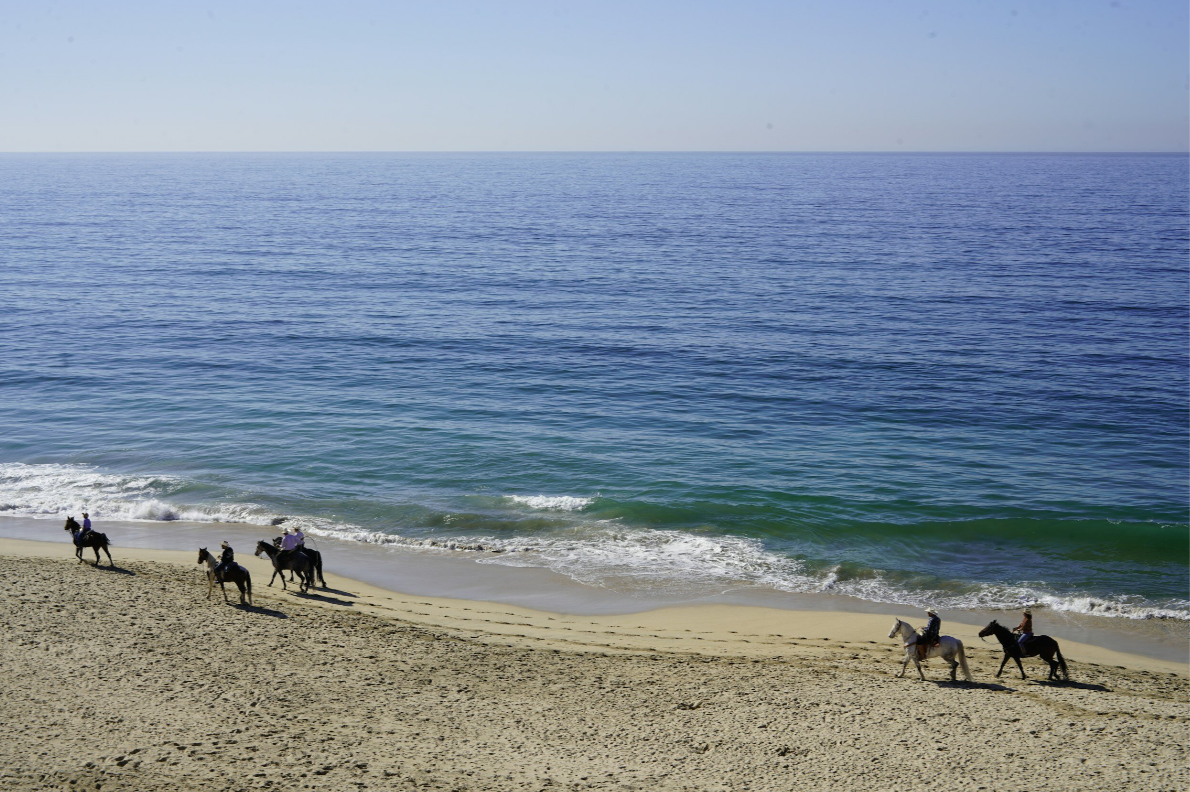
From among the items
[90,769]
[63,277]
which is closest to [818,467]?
[90,769]

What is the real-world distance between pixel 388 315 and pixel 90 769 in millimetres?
42881

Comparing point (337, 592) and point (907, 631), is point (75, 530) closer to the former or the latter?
point (337, 592)

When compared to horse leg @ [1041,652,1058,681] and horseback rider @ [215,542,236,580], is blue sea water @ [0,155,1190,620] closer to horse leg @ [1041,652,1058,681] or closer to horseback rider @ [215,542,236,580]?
horse leg @ [1041,652,1058,681]

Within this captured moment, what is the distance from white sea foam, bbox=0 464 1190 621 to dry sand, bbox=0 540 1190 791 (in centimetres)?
259

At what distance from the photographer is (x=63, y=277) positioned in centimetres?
6638

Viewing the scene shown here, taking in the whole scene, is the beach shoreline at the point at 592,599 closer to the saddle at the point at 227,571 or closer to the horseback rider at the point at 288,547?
the horseback rider at the point at 288,547

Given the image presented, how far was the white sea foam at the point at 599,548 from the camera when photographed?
23078mm

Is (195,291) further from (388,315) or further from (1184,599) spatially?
(1184,599)

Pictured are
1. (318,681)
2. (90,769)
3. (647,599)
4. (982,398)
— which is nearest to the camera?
(90,769)

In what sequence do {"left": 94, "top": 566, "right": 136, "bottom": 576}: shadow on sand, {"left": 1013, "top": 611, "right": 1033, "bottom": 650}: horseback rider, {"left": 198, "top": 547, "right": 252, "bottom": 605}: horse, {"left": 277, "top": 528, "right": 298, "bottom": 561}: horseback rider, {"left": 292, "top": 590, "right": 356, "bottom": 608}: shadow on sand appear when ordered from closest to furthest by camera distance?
1. {"left": 1013, "top": 611, "right": 1033, "bottom": 650}: horseback rider
2. {"left": 198, "top": 547, "right": 252, "bottom": 605}: horse
3. {"left": 292, "top": 590, "right": 356, "bottom": 608}: shadow on sand
4. {"left": 277, "top": 528, "right": 298, "bottom": 561}: horseback rider
5. {"left": 94, "top": 566, "right": 136, "bottom": 576}: shadow on sand

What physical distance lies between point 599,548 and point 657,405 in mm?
13099

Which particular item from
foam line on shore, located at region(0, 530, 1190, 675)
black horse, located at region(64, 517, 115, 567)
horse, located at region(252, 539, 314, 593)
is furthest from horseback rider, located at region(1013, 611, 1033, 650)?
black horse, located at region(64, 517, 115, 567)

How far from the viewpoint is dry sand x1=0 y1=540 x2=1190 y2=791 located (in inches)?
523

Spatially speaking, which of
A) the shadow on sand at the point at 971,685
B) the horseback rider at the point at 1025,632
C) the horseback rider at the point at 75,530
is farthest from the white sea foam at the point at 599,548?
the shadow on sand at the point at 971,685
